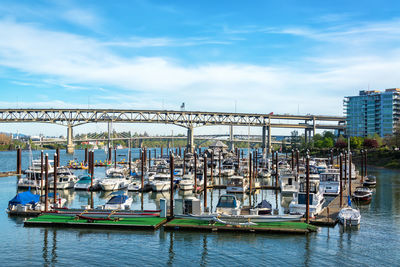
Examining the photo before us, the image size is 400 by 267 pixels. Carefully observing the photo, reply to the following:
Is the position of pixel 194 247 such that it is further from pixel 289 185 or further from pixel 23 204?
pixel 289 185

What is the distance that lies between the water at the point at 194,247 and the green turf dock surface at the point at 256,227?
0.47 metres

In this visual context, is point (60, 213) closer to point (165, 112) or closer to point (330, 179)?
point (330, 179)

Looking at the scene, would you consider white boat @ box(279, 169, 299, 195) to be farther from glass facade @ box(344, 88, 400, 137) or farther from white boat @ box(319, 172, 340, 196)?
glass facade @ box(344, 88, 400, 137)

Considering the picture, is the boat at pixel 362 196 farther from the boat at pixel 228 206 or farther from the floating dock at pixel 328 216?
the boat at pixel 228 206

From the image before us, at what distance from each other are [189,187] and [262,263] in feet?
112

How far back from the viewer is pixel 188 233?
112 feet

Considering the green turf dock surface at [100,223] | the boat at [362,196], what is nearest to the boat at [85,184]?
the green turf dock surface at [100,223]

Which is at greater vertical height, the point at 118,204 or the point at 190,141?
the point at 190,141

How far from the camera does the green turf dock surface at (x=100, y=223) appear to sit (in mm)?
35156

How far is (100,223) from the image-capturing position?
117 ft

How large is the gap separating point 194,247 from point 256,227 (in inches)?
217

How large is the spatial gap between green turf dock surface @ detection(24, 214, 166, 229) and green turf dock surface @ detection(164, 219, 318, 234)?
1689 mm

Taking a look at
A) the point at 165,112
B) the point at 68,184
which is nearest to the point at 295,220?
the point at 68,184

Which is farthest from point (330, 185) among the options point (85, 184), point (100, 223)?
point (85, 184)
